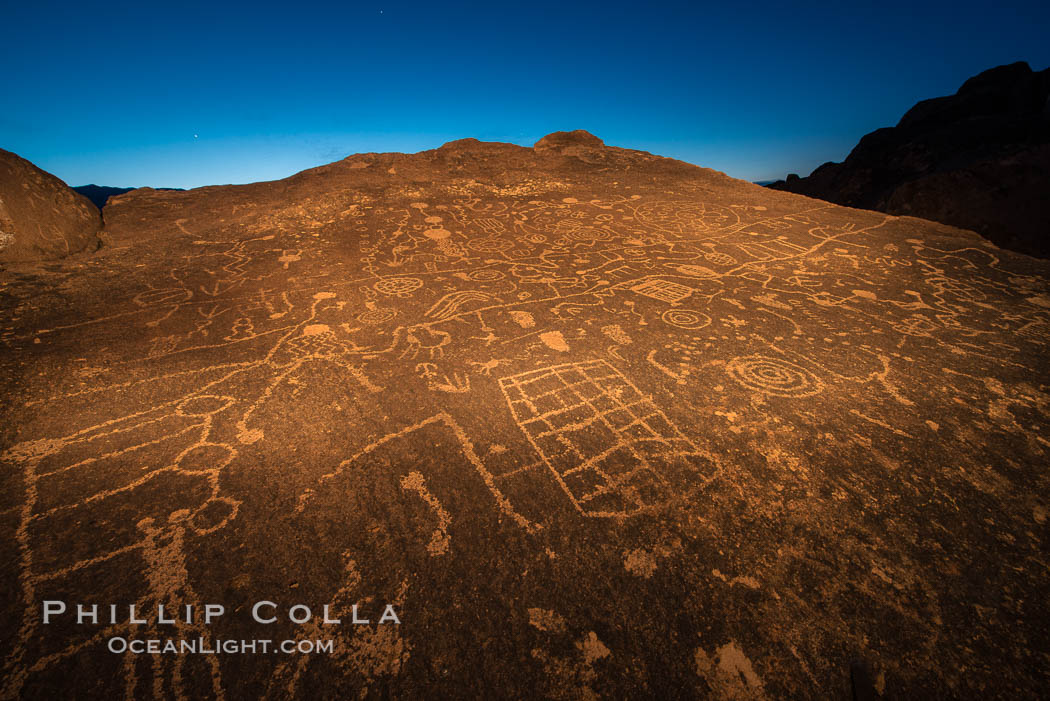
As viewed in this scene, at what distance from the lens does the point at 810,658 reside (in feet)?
3.46

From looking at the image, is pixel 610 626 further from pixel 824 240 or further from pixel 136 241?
pixel 136 241

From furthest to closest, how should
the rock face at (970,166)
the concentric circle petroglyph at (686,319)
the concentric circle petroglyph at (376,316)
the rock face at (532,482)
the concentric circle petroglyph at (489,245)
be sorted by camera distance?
the rock face at (970,166) → the concentric circle petroglyph at (489,245) → the concentric circle petroglyph at (376,316) → the concentric circle petroglyph at (686,319) → the rock face at (532,482)

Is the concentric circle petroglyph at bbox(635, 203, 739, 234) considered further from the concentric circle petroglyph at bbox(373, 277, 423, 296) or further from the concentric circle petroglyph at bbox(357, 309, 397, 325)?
the concentric circle petroglyph at bbox(357, 309, 397, 325)

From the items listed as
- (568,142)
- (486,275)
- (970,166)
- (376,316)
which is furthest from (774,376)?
(568,142)

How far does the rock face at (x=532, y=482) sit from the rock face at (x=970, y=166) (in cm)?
215

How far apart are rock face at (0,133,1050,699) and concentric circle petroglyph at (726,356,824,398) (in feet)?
0.07

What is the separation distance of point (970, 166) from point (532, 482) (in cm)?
798

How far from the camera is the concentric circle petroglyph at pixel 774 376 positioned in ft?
6.91

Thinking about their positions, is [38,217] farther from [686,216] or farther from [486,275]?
[686,216]

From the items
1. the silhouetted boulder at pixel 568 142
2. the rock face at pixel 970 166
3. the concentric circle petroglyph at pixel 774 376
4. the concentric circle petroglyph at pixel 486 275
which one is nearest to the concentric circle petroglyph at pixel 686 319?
the concentric circle petroglyph at pixel 774 376

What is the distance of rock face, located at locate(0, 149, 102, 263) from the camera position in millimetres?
3641

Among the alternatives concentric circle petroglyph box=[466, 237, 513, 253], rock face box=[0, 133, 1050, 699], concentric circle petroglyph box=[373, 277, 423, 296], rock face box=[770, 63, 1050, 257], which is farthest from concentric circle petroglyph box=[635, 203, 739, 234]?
concentric circle petroglyph box=[373, 277, 423, 296]

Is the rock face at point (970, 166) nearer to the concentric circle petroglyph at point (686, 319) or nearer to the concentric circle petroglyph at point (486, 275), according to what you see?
the concentric circle petroglyph at point (686, 319)

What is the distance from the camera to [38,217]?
12.8 feet
